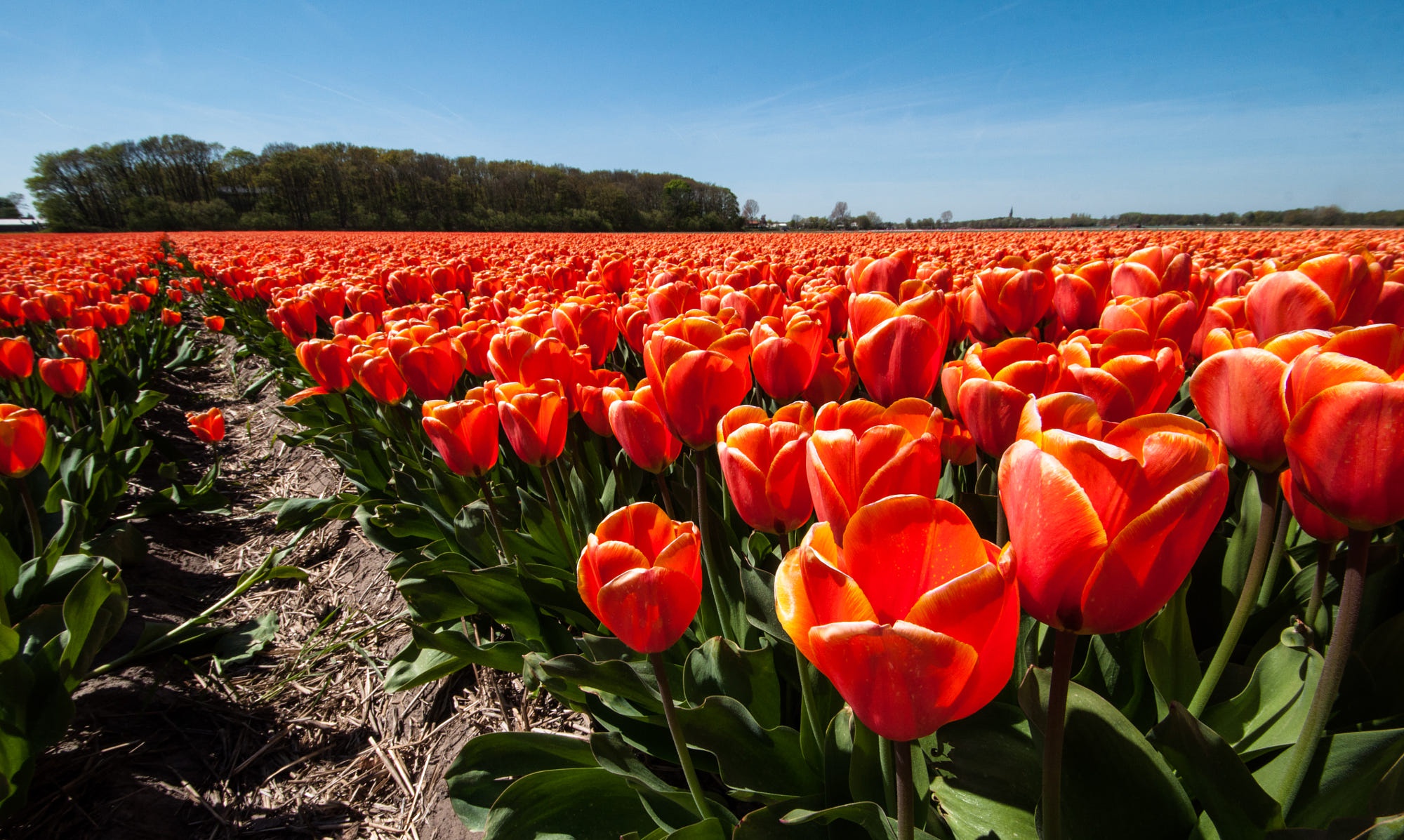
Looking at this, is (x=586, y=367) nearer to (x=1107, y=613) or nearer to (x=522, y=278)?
(x=1107, y=613)

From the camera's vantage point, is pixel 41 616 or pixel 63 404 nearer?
pixel 41 616

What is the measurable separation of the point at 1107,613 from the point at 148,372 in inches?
311

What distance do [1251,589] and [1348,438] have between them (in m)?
0.43

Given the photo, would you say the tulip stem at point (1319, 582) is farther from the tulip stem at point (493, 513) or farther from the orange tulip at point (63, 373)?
the orange tulip at point (63, 373)

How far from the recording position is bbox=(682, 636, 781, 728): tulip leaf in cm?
129


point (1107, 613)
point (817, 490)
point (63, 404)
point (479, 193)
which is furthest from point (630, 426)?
point (479, 193)

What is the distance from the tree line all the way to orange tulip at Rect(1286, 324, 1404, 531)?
194 ft

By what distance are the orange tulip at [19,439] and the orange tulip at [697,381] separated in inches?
89.7

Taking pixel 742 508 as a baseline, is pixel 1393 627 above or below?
below

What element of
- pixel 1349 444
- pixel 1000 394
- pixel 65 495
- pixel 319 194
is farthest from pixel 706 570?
pixel 319 194

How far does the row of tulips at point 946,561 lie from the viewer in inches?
22.6

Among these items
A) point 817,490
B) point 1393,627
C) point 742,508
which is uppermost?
point 817,490

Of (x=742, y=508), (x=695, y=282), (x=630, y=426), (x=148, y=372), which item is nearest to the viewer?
(x=742, y=508)

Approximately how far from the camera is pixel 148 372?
6020 mm
